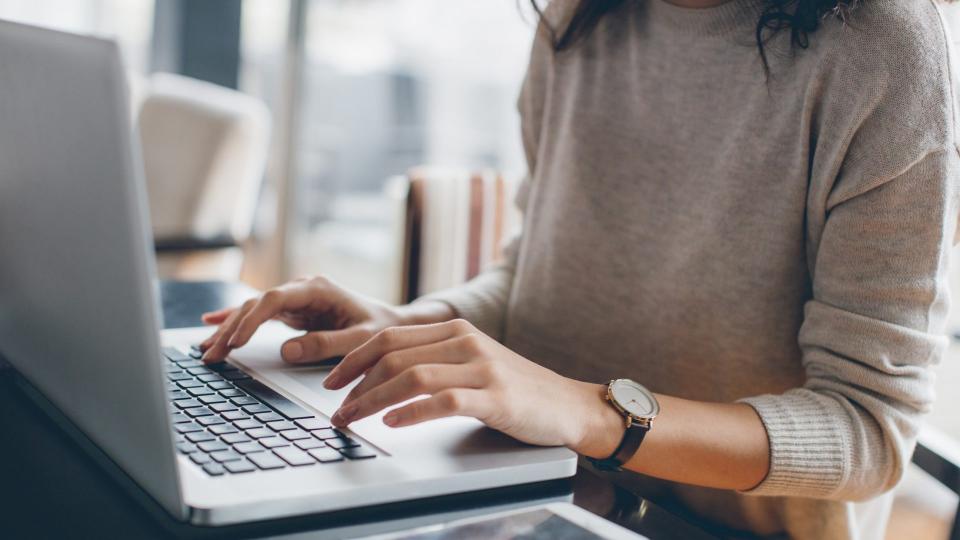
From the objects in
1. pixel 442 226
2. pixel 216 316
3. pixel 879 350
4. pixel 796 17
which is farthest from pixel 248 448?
pixel 442 226

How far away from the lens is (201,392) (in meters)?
0.63

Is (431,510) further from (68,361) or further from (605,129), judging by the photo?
(605,129)

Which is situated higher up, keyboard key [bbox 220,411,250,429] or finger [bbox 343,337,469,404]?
finger [bbox 343,337,469,404]

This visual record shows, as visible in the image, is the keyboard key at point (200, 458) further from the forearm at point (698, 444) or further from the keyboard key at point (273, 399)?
the forearm at point (698, 444)

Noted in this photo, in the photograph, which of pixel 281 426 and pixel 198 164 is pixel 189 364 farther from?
pixel 198 164

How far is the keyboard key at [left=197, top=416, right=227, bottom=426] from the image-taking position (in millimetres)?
564

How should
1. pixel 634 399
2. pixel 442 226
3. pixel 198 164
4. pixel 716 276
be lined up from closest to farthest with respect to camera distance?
pixel 634 399
pixel 716 276
pixel 442 226
pixel 198 164

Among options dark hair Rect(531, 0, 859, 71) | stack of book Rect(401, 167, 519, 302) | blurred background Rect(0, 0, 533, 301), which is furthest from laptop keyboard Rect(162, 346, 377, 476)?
blurred background Rect(0, 0, 533, 301)

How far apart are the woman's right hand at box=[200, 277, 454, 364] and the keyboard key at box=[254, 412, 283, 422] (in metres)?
0.13

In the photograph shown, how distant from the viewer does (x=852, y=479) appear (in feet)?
2.38

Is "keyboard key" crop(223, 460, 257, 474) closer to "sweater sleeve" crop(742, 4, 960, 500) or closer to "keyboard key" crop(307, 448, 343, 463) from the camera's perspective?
"keyboard key" crop(307, 448, 343, 463)

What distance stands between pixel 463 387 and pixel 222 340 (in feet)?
0.78

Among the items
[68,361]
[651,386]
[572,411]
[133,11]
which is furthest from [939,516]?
[133,11]

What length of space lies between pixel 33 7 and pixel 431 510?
9.74 ft
